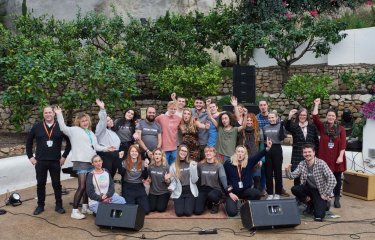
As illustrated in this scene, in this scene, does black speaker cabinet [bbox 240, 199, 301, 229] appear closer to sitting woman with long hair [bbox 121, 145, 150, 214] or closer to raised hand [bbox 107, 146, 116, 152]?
sitting woman with long hair [bbox 121, 145, 150, 214]

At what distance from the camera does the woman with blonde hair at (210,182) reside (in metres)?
6.81

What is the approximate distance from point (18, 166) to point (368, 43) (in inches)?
400

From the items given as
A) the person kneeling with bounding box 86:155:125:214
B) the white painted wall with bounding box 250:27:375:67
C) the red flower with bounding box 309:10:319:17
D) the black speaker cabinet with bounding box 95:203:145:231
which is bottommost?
the black speaker cabinet with bounding box 95:203:145:231

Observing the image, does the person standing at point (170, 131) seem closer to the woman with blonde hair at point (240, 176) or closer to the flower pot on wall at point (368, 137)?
the woman with blonde hair at point (240, 176)

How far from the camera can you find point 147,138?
7.71 metres

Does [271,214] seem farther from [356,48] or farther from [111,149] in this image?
[356,48]

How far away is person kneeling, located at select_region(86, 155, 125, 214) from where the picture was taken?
6.51 meters

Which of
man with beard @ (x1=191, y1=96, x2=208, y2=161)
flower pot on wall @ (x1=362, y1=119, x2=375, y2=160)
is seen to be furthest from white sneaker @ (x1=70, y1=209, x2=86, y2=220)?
flower pot on wall @ (x1=362, y1=119, x2=375, y2=160)

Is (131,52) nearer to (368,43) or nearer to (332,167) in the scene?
(368,43)

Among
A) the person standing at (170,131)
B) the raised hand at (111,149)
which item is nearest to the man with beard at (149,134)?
the person standing at (170,131)

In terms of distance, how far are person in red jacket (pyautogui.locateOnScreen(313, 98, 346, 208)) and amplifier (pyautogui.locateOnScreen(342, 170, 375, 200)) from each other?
58 centimetres

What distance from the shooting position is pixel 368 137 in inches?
362

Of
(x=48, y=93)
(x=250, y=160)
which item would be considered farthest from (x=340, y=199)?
(x=48, y=93)

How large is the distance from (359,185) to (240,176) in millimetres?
2270
